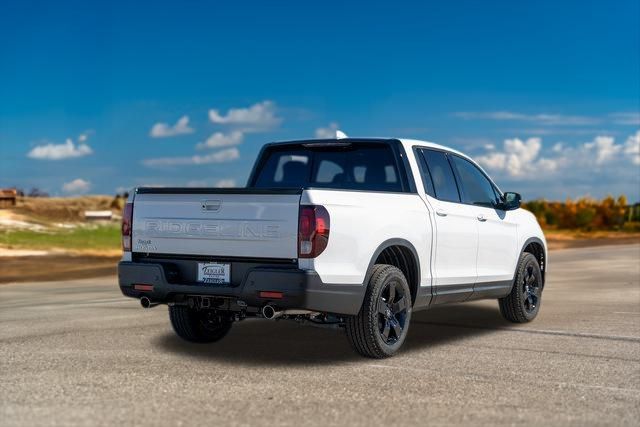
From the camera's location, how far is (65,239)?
111 ft

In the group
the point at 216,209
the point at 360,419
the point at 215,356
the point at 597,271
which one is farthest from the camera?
the point at 597,271

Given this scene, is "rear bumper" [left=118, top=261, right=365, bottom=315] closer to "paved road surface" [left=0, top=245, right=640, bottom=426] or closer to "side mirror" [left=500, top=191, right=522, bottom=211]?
"paved road surface" [left=0, top=245, right=640, bottom=426]

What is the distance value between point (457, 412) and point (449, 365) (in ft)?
5.93

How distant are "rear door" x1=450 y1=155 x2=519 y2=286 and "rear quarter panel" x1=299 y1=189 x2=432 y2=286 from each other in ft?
5.06

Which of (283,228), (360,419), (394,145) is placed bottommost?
(360,419)

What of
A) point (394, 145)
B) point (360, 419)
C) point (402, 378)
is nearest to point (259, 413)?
point (360, 419)

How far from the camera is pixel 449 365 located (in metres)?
7.46

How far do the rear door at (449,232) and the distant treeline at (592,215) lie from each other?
128 feet

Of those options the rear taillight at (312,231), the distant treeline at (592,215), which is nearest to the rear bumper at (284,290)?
the rear taillight at (312,231)

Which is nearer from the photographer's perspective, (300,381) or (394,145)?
(300,381)

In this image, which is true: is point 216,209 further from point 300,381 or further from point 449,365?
point 449,365

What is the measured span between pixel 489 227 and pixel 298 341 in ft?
8.32

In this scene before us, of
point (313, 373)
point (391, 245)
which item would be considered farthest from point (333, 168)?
point (313, 373)

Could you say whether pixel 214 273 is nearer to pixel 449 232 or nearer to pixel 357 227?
pixel 357 227
